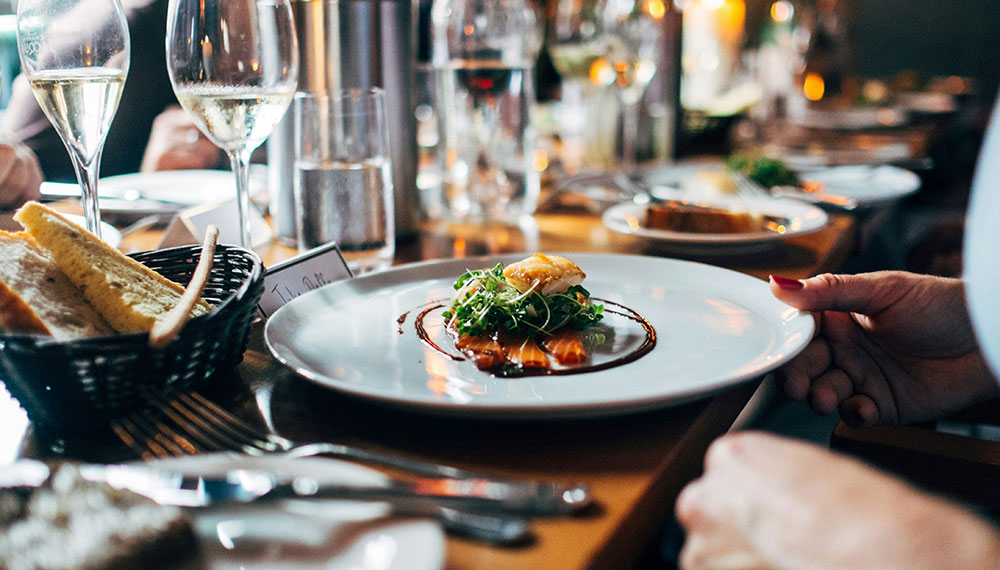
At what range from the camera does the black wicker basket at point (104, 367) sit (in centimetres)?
51

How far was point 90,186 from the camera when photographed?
0.84 m

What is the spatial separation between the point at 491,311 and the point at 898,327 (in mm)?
482

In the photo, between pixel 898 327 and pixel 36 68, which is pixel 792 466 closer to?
pixel 898 327

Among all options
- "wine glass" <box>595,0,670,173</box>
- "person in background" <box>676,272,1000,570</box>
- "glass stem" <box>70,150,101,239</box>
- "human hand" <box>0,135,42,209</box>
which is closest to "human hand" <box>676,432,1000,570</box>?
"person in background" <box>676,272,1000,570</box>

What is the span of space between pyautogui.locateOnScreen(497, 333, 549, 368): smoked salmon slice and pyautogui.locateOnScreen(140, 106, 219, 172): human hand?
1.35m

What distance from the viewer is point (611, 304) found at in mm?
854

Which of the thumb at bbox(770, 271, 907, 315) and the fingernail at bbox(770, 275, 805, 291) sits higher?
the fingernail at bbox(770, 275, 805, 291)

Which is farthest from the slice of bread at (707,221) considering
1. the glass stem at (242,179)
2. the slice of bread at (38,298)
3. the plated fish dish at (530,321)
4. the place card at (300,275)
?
the slice of bread at (38,298)

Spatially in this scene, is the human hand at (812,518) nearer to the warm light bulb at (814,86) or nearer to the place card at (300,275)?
the place card at (300,275)

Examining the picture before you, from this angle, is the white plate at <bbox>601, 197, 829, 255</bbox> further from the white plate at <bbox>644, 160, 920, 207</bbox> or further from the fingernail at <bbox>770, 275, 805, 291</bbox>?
the fingernail at <bbox>770, 275, 805, 291</bbox>

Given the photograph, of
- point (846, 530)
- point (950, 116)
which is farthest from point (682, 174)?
point (950, 116)

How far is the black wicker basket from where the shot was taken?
51 centimetres

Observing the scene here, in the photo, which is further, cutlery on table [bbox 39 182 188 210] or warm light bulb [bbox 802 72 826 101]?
warm light bulb [bbox 802 72 826 101]

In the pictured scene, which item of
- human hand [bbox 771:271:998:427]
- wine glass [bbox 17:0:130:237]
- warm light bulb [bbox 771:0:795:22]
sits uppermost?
warm light bulb [bbox 771:0:795:22]
